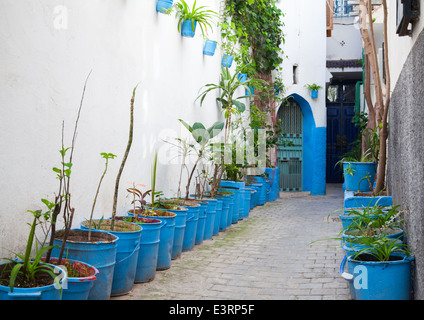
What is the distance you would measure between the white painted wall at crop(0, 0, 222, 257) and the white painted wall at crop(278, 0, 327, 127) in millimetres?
6732

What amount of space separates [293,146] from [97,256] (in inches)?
407

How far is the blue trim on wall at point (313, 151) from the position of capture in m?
12.5

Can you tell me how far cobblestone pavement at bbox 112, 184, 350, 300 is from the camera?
3.68 m

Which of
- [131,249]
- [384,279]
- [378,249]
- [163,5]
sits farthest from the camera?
[163,5]

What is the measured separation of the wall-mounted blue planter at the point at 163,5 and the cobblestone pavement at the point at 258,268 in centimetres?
276

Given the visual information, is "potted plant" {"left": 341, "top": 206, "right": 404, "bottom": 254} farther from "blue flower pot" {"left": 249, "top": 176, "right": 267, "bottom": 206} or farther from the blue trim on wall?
the blue trim on wall

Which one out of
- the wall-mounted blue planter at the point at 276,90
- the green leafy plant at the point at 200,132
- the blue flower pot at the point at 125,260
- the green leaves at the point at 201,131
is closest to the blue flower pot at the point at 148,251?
the blue flower pot at the point at 125,260

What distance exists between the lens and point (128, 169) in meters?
4.65

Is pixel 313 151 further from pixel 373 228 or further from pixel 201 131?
pixel 373 228

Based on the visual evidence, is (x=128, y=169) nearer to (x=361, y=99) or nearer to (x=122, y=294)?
(x=122, y=294)

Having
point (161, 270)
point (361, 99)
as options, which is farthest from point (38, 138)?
point (361, 99)

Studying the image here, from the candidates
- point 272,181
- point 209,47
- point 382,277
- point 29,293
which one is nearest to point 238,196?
point 209,47

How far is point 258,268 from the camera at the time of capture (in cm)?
455

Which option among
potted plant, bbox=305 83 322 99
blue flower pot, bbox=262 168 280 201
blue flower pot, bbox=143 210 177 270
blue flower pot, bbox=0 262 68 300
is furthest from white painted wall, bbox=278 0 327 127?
blue flower pot, bbox=0 262 68 300
